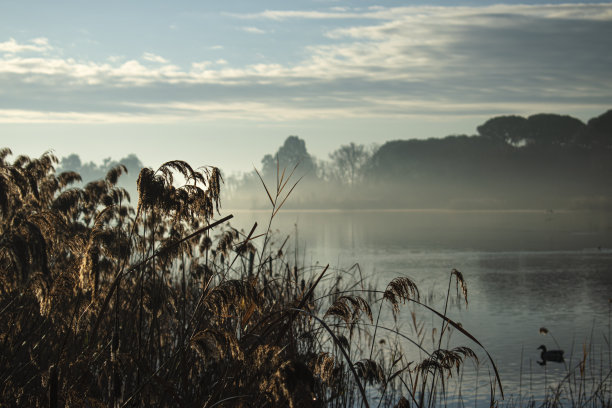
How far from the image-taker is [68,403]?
2.65 metres

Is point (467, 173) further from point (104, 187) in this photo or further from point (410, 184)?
point (104, 187)

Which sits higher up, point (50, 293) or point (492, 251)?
point (50, 293)

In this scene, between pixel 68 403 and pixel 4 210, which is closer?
pixel 68 403

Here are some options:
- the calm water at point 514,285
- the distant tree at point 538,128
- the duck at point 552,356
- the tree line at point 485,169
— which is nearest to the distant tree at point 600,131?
the tree line at point 485,169

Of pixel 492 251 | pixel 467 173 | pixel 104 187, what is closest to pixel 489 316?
pixel 104 187

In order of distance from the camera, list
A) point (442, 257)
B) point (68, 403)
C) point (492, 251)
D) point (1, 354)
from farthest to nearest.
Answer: point (492, 251), point (442, 257), point (1, 354), point (68, 403)

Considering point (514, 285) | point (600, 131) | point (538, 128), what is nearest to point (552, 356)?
point (514, 285)

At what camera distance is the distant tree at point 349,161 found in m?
149

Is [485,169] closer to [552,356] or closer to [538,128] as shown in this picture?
[538,128]

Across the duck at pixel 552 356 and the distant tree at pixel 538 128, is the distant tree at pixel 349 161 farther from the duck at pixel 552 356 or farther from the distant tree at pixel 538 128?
the duck at pixel 552 356

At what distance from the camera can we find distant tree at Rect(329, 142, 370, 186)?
149 m

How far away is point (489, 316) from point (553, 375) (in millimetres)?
5761

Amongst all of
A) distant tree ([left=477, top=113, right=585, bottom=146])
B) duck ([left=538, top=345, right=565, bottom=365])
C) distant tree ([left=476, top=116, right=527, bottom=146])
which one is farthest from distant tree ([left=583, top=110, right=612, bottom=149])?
duck ([left=538, top=345, right=565, bottom=365])

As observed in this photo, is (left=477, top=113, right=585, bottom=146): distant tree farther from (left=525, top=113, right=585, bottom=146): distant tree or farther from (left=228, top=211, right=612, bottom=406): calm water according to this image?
(left=228, top=211, right=612, bottom=406): calm water
